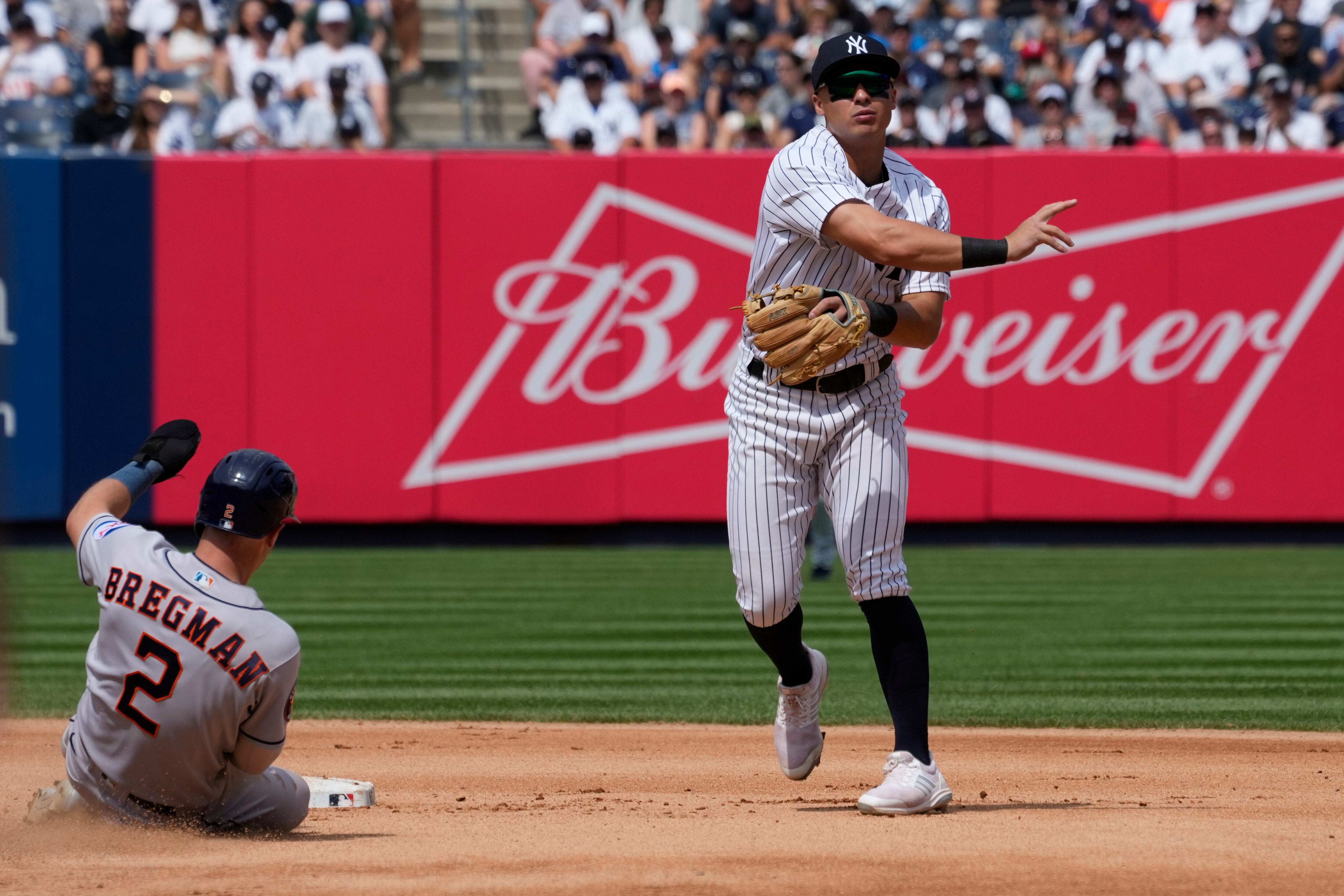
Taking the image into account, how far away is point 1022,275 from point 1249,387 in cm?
203

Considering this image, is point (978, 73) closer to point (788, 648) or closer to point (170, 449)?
point (788, 648)

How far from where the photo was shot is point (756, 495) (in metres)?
4.73

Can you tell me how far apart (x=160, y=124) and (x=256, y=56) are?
1210mm

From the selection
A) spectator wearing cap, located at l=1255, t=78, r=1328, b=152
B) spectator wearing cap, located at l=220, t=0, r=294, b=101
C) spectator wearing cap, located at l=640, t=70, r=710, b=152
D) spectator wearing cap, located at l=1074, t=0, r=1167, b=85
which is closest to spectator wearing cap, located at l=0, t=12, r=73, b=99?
spectator wearing cap, located at l=220, t=0, r=294, b=101

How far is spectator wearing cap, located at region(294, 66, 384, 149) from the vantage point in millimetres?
14938

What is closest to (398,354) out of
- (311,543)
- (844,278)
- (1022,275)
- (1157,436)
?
(311,543)

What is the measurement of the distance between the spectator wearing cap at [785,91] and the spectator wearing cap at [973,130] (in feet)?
4.61

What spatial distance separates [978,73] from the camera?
14906 mm

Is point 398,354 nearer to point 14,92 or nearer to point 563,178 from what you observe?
point 563,178

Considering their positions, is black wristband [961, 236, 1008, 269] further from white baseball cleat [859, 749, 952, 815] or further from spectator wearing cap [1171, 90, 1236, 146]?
spectator wearing cap [1171, 90, 1236, 146]

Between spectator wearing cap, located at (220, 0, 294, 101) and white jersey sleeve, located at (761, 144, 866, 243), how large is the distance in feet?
38.0

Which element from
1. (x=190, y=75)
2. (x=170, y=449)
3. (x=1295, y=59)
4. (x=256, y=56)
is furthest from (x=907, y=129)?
(x=170, y=449)

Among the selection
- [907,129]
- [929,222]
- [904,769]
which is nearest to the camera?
[904,769]

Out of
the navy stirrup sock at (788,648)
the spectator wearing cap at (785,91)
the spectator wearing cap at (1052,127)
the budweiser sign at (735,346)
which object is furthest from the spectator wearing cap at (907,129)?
the navy stirrup sock at (788,648)
